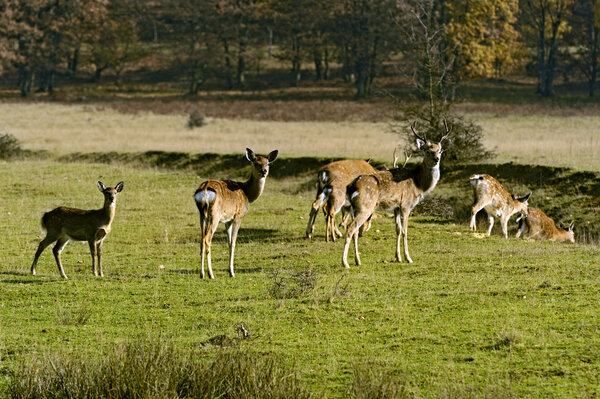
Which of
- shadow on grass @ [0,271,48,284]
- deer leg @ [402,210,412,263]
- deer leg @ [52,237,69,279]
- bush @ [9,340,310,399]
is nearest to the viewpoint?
bush @ [9,340,310,399]

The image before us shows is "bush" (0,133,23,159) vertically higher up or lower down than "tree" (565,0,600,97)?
lower down

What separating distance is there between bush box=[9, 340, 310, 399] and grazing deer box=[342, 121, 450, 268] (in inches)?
249

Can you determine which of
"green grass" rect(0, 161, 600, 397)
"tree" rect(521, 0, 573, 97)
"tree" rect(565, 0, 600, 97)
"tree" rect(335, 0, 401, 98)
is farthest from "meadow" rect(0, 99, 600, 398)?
"tree" rect(335, 0, 401, 98)

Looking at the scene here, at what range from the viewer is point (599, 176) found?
23.1 m

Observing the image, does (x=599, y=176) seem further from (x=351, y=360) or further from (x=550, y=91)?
(x=550, y=91)

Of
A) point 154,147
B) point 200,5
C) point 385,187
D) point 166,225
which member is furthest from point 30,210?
point 200,5

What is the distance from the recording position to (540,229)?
19.9 metres

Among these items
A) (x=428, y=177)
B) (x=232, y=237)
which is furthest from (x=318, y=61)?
(x=232, y=237)

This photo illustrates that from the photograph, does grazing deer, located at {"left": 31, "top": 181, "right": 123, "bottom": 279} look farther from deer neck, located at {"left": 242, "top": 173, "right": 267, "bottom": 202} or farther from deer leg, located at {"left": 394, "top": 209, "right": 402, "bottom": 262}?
deer leg, located at {"left": 394, "top": 209, "right": 402, "bottom": 262}

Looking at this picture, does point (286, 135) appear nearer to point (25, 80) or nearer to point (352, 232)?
point (352, 232)

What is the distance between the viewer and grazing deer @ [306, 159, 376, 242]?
1759cm

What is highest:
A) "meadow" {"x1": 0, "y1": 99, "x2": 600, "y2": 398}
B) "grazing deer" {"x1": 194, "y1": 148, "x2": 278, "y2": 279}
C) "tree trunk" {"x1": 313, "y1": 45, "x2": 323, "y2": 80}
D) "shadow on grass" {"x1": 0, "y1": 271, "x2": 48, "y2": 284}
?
"tree trunk" {"x1": 313, "y1": 45, "x2": 323, "y2": 80}

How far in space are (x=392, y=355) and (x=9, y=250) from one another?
387 inches

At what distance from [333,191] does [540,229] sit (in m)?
5.54
